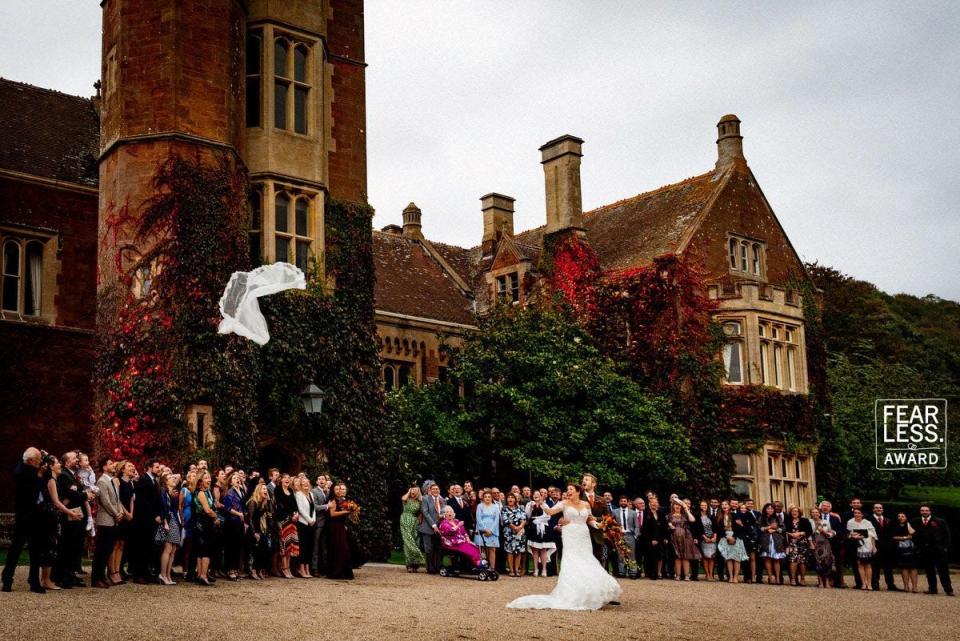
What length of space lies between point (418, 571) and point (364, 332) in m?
5.46

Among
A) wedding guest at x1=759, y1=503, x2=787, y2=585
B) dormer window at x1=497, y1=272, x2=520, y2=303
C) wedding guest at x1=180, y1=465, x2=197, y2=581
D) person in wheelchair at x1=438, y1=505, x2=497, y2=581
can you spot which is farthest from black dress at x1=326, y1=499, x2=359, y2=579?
dormer window at x1=497, y1=272, x2=520, y2=303

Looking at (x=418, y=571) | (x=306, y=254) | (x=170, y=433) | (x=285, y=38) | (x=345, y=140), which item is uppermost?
(x=285, y=38)

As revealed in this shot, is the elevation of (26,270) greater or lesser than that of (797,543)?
greater

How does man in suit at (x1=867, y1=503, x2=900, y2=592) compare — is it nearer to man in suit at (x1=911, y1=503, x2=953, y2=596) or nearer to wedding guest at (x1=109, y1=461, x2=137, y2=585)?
man in suit at (x1=911, y1=503, x2=953, y2=596)

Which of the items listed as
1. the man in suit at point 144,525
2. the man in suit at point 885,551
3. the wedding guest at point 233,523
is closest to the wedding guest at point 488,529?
the wedding guest at point 233,523

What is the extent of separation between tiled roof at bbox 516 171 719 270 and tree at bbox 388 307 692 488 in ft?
19.6

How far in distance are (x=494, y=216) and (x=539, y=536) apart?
20.6 meters

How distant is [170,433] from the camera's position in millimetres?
19266

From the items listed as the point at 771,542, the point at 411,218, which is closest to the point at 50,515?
the point at 771,542

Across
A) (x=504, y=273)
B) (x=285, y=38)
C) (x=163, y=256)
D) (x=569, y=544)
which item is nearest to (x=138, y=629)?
(x=569, y=544)

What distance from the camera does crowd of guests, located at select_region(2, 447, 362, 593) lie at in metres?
12.8

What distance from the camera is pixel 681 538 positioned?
21.3 meters

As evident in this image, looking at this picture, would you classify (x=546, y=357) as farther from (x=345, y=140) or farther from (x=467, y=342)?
(x=345, y=140)

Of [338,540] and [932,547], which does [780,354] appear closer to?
[932,547]
